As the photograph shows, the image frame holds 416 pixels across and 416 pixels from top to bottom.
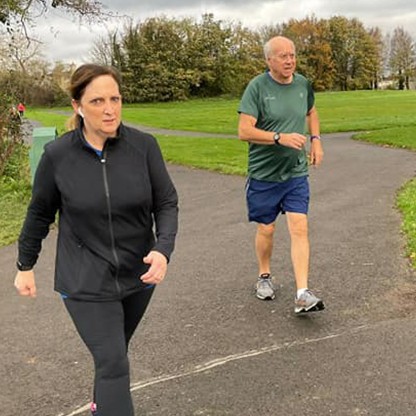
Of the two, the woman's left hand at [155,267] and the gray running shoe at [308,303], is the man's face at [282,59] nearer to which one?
the gray running shoe at [308,303]

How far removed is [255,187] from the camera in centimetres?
503

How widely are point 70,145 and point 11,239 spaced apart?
214 inches

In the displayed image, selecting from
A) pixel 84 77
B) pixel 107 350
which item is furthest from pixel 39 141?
pixel 107 350

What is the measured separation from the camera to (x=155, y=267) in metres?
2.72

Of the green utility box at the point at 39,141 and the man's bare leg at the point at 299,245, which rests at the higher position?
the green utility box at the point at 39,141

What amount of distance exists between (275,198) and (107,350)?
8.28 feet

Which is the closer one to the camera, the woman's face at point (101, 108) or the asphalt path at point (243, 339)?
the woman's face at point (101, 108)

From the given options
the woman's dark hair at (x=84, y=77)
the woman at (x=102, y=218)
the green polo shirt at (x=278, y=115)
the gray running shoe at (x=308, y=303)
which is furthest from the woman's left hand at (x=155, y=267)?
the green polo shirt at (x=278, y=115)

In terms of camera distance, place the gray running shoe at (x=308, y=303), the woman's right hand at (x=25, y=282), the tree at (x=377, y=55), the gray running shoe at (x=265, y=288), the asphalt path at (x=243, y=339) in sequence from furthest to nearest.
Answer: the tree at (x=377, y=55)
the gray running shoe at (x=265, y=288)
the gray running shoe at (x=308, y=303)
the asphalt path at (x=243, y=339)
the woman's right hand at (x=25, y=282)

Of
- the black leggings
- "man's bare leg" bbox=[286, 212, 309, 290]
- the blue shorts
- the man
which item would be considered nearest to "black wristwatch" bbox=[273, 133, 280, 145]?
the man

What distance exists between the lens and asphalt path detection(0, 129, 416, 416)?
348 centimetres

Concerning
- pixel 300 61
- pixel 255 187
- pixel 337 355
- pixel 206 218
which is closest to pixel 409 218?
pixel 206 218

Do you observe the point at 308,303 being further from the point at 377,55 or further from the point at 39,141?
the point at 377,55

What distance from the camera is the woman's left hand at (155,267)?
272 cm
